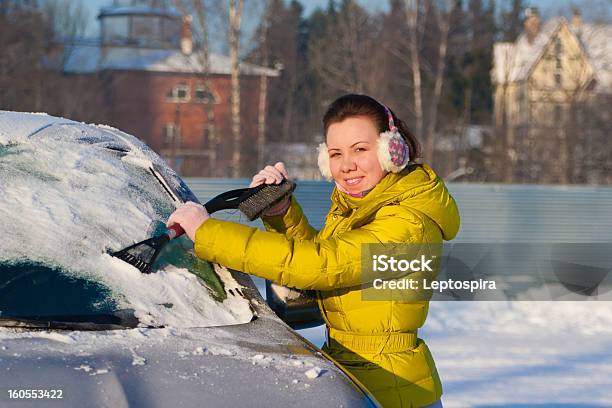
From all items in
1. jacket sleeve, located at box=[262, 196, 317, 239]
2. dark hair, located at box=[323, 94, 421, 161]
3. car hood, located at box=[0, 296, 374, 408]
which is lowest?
car hood, located at box=[0, 296, 374, 408]

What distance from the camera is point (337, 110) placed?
3100mm

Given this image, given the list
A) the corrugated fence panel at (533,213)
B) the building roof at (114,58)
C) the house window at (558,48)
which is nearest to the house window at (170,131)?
the building roof at (114,58)

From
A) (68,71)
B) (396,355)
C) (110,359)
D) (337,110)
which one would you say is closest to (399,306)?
(396,355)

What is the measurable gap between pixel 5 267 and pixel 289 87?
45845mm

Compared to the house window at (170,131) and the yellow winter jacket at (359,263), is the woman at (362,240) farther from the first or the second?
the house window at (170,131)

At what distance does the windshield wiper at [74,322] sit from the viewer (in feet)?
8.68

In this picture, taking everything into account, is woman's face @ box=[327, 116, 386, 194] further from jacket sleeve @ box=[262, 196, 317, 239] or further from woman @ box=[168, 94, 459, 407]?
jacket sleeve @ box=[262, 196, 317, 239]

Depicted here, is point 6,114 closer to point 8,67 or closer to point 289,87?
point 8,67

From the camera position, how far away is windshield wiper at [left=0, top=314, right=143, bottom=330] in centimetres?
264

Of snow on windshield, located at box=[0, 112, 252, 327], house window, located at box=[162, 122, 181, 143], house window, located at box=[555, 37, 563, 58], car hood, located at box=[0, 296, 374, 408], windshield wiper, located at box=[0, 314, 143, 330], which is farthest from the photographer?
house window, located at box=[162, 122, 181, 143]

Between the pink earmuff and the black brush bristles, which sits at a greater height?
the pink earmuff

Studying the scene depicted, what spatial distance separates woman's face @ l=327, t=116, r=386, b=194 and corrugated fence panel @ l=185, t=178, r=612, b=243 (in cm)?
1095

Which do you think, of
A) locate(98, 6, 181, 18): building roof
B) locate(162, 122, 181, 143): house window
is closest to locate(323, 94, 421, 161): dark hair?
locate(162, 122, 181, 143): house window

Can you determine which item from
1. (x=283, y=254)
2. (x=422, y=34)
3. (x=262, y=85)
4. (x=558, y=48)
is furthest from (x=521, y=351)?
(x=558, y=48)
